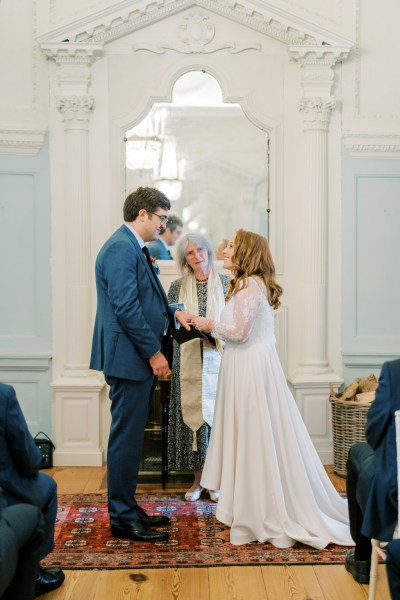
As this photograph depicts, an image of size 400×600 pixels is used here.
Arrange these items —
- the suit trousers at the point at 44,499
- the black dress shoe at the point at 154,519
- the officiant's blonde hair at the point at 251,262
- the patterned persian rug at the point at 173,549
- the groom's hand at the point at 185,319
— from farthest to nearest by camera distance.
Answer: the groom's hand at the point at 185,319
the black dress shoe at the point at 154,519
the officiant's blonde hair at the point at 251,262
the patterned persian rug at the point at 173,549
the suit trousers at the point at 44,499

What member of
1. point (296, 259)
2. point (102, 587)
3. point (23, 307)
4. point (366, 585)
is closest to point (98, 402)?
point (23, 307)

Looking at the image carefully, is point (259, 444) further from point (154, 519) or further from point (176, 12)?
point (176, 12)

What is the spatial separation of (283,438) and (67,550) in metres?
1.19

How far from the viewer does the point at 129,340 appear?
4027 mm

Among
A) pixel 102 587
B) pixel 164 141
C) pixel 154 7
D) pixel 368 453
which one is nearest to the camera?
pixel 368 453

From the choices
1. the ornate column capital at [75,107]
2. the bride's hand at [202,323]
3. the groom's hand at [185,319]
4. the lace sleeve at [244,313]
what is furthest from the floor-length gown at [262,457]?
the ornate column capital at [75,107]

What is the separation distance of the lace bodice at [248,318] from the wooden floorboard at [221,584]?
111 cm

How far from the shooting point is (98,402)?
228 inches

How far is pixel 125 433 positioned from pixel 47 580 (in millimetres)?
812

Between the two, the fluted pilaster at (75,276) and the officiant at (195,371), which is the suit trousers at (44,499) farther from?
the fluted pilaster at (75,276)

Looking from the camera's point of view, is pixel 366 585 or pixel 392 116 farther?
pixel 392 116

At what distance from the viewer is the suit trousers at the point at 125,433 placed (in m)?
4.06

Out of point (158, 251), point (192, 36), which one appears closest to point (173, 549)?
point (158, 251)

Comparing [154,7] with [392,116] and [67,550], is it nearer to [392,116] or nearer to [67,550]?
[392,116]
